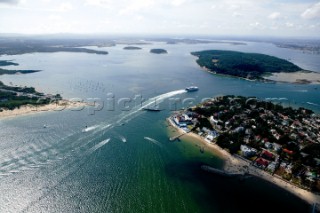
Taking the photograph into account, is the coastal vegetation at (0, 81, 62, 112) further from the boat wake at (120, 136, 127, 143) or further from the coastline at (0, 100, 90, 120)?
the boat wake at (120, 136, 127, 143)

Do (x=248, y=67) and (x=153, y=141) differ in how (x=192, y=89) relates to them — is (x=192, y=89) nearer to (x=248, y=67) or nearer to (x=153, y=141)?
(x=153, y=141)

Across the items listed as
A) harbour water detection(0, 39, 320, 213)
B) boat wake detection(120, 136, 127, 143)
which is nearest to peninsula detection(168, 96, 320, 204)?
harbour water detection(0, 39, 320, 213)

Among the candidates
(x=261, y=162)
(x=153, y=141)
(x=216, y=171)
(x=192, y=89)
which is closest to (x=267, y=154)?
(x=261, y=162)

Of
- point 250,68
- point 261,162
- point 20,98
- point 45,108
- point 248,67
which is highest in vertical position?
point 248,67

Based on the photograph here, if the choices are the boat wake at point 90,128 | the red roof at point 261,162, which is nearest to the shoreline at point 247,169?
the red roof at point 261,162

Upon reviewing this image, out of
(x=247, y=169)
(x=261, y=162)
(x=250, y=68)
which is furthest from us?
(x=250, y=68)

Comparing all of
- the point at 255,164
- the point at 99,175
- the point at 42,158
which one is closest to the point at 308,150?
the point at 255,164

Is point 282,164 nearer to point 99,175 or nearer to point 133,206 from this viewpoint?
point 133,206

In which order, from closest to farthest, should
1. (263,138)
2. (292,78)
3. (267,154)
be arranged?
(267,154), (263,138), (292,78)
